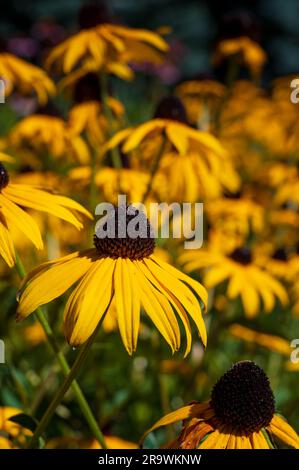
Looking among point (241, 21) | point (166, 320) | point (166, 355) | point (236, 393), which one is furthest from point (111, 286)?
point (241, 21)

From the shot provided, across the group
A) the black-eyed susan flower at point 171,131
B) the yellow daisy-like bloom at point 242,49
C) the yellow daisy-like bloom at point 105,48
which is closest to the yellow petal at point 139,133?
the black-eyed susan flower at point 171,131

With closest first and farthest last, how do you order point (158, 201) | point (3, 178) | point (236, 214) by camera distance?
point (3, 178) < point (158, 201) < point (236, 214)

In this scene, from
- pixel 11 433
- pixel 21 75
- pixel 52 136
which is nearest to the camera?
pixel 11 433

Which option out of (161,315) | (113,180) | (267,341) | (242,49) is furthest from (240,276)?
(242,49)

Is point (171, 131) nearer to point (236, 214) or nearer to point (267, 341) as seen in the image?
point (267, 341)

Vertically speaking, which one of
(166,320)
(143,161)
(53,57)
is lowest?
(166,320)

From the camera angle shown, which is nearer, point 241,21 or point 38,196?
point 38,196

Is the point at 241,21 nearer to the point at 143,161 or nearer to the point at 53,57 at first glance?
the point at 143,161
